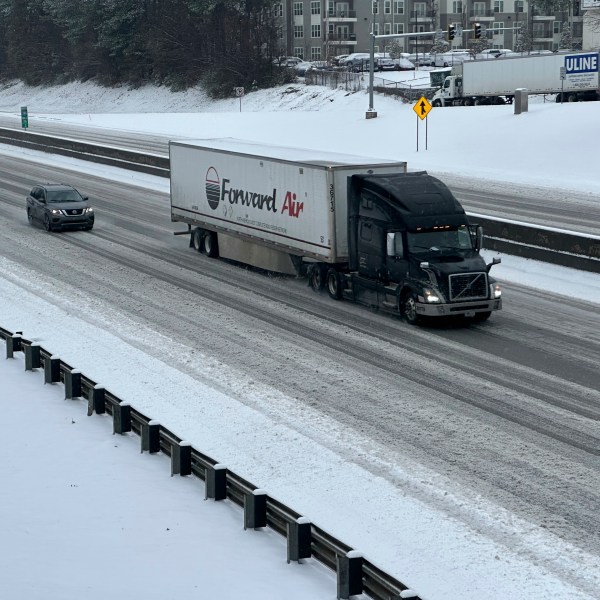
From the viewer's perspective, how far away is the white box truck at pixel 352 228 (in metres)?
22.5

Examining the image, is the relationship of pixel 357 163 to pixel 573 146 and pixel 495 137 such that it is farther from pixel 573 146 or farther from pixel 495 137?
pixel 495 137

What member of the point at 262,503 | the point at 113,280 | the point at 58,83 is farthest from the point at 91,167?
the point at 58,83

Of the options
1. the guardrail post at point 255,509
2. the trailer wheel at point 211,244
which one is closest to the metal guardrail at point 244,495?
the guardrail post at point 255,509

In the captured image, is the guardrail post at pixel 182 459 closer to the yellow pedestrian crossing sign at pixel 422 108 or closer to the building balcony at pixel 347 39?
the yellow pedestrian crossing sign at pixel 422 108

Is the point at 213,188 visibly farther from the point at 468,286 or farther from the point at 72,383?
the point at 72,383

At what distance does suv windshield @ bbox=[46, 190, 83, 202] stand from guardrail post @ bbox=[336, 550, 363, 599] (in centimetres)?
2675

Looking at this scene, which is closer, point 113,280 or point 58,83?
point 113,280

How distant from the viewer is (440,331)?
2244 cm

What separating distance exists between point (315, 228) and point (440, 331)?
4477 mm

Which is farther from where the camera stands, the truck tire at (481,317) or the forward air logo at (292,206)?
the forward air logo at (292,206)

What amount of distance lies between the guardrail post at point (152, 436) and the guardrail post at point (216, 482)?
185 cm

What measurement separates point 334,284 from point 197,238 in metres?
7.36

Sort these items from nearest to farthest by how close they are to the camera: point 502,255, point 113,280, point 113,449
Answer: point 113,449
point 113,280
point 502,255

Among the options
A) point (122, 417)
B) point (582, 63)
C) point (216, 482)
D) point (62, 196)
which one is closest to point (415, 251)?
point (122, 417)
